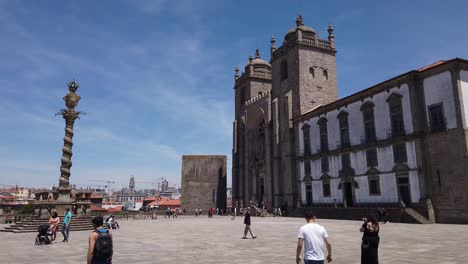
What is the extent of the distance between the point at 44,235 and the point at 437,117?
2665 centimetres

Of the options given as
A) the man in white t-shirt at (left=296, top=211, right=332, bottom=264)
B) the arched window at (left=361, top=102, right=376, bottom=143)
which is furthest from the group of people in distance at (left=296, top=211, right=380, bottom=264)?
the arched window at (left=361, top=102, right=376, bottom=143)

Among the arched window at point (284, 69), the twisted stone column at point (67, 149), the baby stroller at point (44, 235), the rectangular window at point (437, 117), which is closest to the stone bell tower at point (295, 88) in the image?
the arched window at point (284, 69)

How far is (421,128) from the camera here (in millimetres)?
27688

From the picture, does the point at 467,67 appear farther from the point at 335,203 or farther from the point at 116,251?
the point at 116,251

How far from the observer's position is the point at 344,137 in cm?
3553

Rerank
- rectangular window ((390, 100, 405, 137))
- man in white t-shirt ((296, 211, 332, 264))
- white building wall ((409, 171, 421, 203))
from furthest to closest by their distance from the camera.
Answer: rectangular window ((390, 100, 405, 137)) < white building wall ((409, 171, 421, 203)) < man in white t-shirt ((296, 211, 332, 264))

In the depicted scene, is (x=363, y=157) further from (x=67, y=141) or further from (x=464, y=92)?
(x=67, y=141)

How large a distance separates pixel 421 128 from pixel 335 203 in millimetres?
11563

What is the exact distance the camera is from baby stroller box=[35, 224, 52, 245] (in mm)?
15492

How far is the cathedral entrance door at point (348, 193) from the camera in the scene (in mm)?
34156

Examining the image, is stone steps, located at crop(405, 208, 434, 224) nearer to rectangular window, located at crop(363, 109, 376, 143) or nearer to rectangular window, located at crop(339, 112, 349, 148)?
rectangular window, located at crop(363, 109, 376, 143)

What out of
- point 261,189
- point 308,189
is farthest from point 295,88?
point 261,189

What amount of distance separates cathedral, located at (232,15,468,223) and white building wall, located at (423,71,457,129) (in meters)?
0.07

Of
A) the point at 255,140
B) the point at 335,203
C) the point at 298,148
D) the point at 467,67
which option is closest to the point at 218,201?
the point at 255,140
